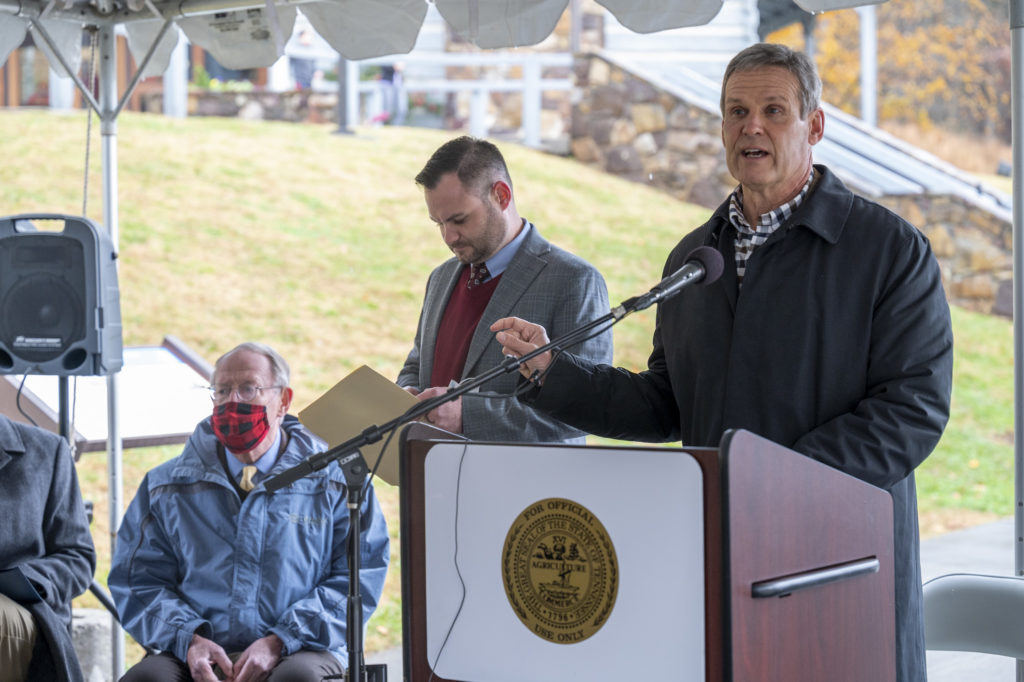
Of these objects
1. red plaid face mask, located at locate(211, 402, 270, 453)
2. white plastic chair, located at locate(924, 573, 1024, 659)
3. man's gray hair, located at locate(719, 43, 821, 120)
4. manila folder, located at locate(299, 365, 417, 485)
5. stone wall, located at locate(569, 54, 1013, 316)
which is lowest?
white plastic chair, located at locate(924, 573, 1024, 659)

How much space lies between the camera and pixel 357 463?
5.99ft

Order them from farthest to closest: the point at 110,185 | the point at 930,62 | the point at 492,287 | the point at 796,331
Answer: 1. the point at 930,62
2. the point at 110,185
3. the point at 492,287
4. the point at 796,331

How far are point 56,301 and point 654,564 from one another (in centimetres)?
272

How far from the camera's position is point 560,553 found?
1.61 metres

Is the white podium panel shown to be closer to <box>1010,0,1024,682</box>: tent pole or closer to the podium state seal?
the podium state seal

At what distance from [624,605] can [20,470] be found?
229 centimetres

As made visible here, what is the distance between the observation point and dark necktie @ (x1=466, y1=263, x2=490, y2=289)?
9.84ft

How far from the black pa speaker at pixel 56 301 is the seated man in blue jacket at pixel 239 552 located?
2.43ft

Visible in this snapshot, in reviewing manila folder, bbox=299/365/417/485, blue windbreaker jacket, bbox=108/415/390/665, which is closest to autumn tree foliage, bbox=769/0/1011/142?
blue windbreaker jacket, bbox=108/415/390/665

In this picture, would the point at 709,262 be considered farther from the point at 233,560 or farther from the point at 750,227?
the point at 233,560

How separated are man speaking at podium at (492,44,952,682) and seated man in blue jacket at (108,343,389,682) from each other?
1.10 m

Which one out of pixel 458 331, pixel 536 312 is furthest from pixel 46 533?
pixel 536 312

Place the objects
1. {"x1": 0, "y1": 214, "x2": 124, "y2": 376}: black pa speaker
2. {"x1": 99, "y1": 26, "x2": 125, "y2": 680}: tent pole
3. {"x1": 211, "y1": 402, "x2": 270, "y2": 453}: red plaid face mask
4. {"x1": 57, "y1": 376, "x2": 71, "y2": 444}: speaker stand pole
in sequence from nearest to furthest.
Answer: {"x1": 211, "y1": 402, "x2": 270, "y2": 453}: red plaid face mask, {"x1": 0, "y1": 214, "x2": 124, "y2": 376}: black pa speaker, {"x1": 57, "y1": 376, "x2": 71, "y2": 444}: speaker stand pole, {"x1": 99, "y1": 26, "x2": 125, "y2": 680}: tent pole

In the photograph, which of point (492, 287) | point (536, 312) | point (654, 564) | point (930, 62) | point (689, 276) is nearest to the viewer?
point (654, 564)
